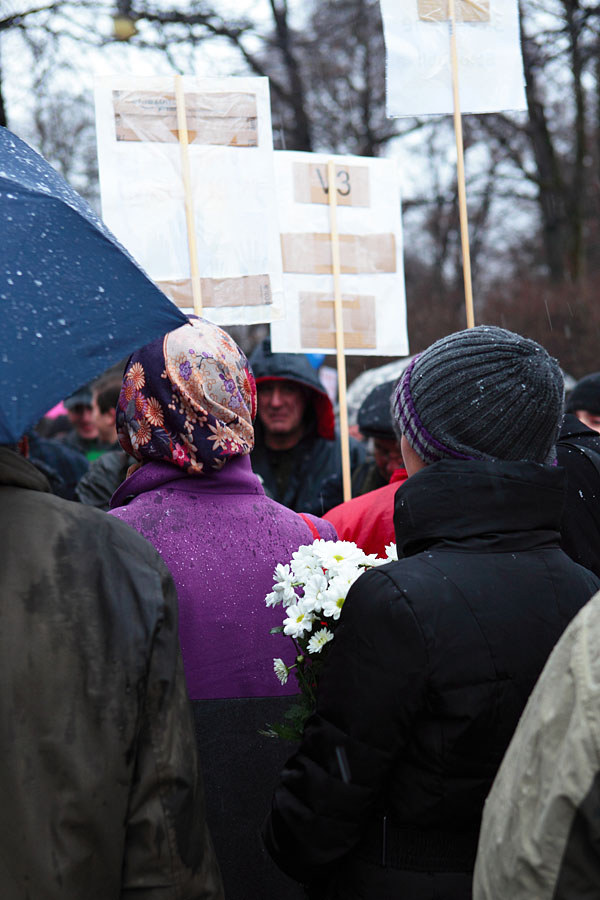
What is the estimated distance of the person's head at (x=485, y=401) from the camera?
180cm

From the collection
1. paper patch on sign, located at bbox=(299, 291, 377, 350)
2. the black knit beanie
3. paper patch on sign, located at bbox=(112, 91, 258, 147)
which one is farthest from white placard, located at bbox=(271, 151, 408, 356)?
the black knit beanie

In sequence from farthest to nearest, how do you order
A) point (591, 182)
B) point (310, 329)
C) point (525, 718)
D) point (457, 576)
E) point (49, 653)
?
point (591, 182)
point (310, 329)
point (457, 576)
point (49, 653)
point (525, 718)

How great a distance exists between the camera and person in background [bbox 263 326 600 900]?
5.30 feet

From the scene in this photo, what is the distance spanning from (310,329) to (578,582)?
8.67 ft

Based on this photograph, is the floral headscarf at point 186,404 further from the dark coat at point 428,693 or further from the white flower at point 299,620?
the dark coat at point 428,693

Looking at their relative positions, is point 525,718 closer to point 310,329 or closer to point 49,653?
point 49,653

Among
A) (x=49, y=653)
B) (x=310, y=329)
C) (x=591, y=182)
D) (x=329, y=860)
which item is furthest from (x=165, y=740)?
(x=591, y=182)

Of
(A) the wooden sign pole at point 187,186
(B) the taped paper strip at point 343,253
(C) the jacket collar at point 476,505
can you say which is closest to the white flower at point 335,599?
(C) the jacket collar at point 476,505

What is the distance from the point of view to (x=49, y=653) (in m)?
1.47

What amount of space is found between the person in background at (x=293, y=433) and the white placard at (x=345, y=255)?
748 millimetres

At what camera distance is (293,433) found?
5.18m

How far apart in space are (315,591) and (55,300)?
0.73 metres

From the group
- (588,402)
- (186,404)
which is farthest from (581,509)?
(588,402)

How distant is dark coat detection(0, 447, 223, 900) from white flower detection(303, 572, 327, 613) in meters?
0.30
